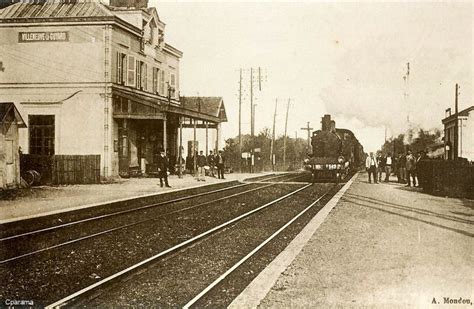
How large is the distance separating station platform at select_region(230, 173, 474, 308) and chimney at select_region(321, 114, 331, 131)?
1701 centimetres

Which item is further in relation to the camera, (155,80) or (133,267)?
(155,80)

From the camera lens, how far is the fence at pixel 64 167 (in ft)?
72.0

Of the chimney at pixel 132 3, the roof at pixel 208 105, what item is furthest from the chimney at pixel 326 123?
the roof at pixel 208 105

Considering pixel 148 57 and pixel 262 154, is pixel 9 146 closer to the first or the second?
pixel 148 57

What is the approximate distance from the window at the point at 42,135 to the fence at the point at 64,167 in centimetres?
338

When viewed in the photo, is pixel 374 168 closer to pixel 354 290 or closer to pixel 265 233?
pixel 265 233

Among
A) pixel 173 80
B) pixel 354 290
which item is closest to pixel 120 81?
pixel 173 80

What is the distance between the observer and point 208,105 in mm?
45938

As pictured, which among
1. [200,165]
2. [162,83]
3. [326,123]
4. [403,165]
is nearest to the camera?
[403,165]

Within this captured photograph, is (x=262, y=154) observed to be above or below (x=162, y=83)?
below

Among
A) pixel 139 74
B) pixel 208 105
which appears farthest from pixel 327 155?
pixel 208 105

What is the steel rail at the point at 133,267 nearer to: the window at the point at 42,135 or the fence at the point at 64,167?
the fence at the point at 64,167

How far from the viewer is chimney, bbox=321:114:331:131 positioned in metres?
28.0

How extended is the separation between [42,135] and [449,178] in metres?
19.0
